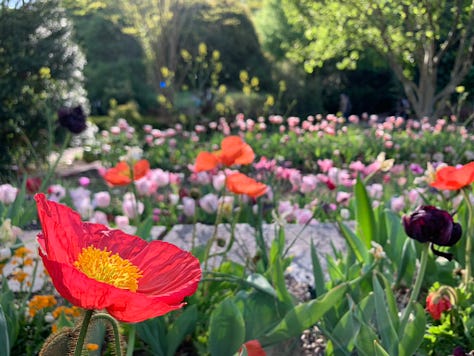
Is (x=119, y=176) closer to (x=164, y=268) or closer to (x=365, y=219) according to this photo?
(x=365, y=219)

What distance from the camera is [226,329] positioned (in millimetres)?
1778

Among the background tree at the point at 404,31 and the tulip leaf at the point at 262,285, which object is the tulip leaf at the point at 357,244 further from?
the background tree at the point at 404,31

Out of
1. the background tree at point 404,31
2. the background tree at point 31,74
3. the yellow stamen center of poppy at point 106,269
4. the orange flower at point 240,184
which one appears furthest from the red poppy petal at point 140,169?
the background tree at point 404,31

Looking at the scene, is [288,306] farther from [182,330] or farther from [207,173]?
[207,173]

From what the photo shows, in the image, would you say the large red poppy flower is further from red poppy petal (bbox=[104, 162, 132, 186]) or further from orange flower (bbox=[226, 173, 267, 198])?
red poppy petal (bbox=[104, 162, 132, 186])

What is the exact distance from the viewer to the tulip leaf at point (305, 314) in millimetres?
1747

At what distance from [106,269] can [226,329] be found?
106 centimetres

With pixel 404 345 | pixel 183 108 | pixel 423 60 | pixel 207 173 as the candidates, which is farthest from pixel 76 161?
pixel 404 345

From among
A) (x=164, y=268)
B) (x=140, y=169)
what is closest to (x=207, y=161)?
(x=140, y=169)

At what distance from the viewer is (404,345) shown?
1.56 m

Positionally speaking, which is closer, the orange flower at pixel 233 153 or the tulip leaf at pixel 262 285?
the tulip leaf at pixel 262 285

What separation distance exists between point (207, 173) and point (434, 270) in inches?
70.7

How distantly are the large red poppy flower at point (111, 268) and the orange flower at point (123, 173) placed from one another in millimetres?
1425

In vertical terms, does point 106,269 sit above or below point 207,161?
above
